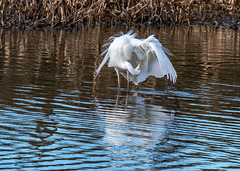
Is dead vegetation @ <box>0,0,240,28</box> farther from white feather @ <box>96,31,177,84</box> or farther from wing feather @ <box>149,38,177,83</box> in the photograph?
wing feather @ <box>149,38,177,83</box>

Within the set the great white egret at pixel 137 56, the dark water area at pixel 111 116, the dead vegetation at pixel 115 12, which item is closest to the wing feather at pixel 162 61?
the great white egret at pixel 137 56

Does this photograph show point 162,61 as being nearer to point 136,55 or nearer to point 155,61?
point 155,61

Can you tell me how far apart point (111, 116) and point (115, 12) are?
18849mm

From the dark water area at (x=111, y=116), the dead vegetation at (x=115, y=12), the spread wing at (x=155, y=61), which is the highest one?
the dead vegetation at (x=115, y=12)

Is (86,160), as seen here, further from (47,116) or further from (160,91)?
(160,91)

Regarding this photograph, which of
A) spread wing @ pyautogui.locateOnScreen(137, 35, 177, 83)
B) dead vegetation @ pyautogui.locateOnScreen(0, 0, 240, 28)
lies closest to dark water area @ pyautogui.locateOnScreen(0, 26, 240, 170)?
spread wing @ pyautogui.locateOnScreen(137, 35, 177, 83)

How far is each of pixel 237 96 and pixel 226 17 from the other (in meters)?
20.9

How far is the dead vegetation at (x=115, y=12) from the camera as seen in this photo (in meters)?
21.8

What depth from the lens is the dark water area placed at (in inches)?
208

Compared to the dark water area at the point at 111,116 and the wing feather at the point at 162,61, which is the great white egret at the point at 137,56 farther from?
the dark water area at the point at 111,116

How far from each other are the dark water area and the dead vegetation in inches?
297

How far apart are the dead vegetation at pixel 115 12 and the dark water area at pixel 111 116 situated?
754cm

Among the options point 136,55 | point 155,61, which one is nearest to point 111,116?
point 155,61

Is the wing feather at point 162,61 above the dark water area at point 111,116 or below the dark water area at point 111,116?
above
